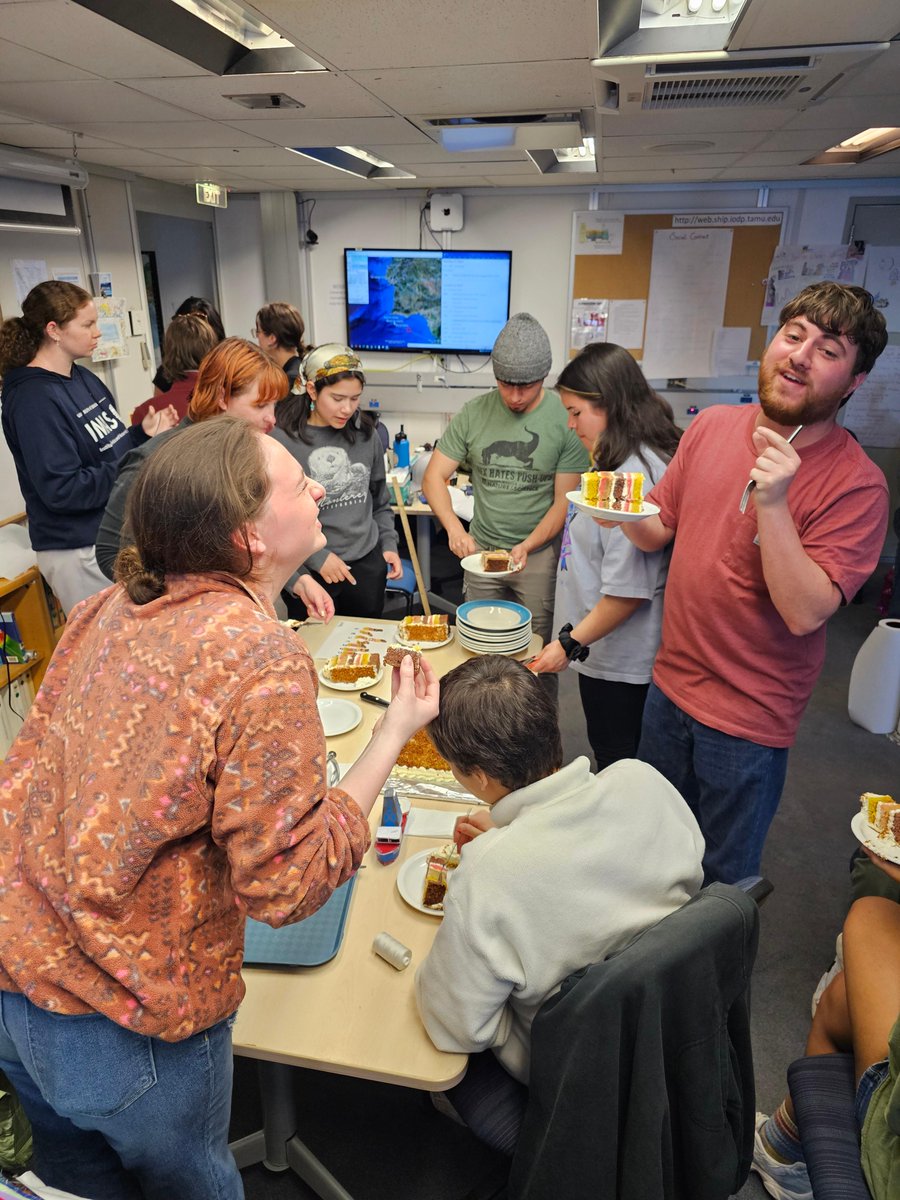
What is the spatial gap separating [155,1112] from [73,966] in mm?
248

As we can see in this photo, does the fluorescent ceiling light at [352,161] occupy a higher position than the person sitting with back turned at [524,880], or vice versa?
the fluorescent ceiling light at [352,161]

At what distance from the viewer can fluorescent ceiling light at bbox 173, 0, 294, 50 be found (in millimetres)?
1909

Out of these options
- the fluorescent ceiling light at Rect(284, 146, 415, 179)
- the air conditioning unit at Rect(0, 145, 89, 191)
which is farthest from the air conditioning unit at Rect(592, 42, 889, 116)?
the air conditioning unit at Rect(0, 145, 89, 191)

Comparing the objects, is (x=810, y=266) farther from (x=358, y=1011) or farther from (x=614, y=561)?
(x=358, y=1011)

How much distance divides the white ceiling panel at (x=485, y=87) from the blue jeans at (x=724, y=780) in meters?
1.76

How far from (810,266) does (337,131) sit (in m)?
3.32

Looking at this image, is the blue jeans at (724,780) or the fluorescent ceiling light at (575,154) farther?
the fluorescent ceiling light at (575,154)

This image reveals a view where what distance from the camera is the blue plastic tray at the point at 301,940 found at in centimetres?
136

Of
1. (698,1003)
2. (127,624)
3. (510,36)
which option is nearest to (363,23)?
(510,36)

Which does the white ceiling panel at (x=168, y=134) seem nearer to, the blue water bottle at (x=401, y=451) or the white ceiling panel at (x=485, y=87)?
the white ceiling panel at (x=485, y=87)

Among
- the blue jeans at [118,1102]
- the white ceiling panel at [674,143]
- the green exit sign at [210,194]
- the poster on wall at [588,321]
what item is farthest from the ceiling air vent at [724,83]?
the green exit sign at [210,194]

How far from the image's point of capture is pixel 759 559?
170 cm

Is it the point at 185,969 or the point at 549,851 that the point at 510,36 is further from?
the point at 185,969

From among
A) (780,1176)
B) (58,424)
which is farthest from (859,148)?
(780,1176)
